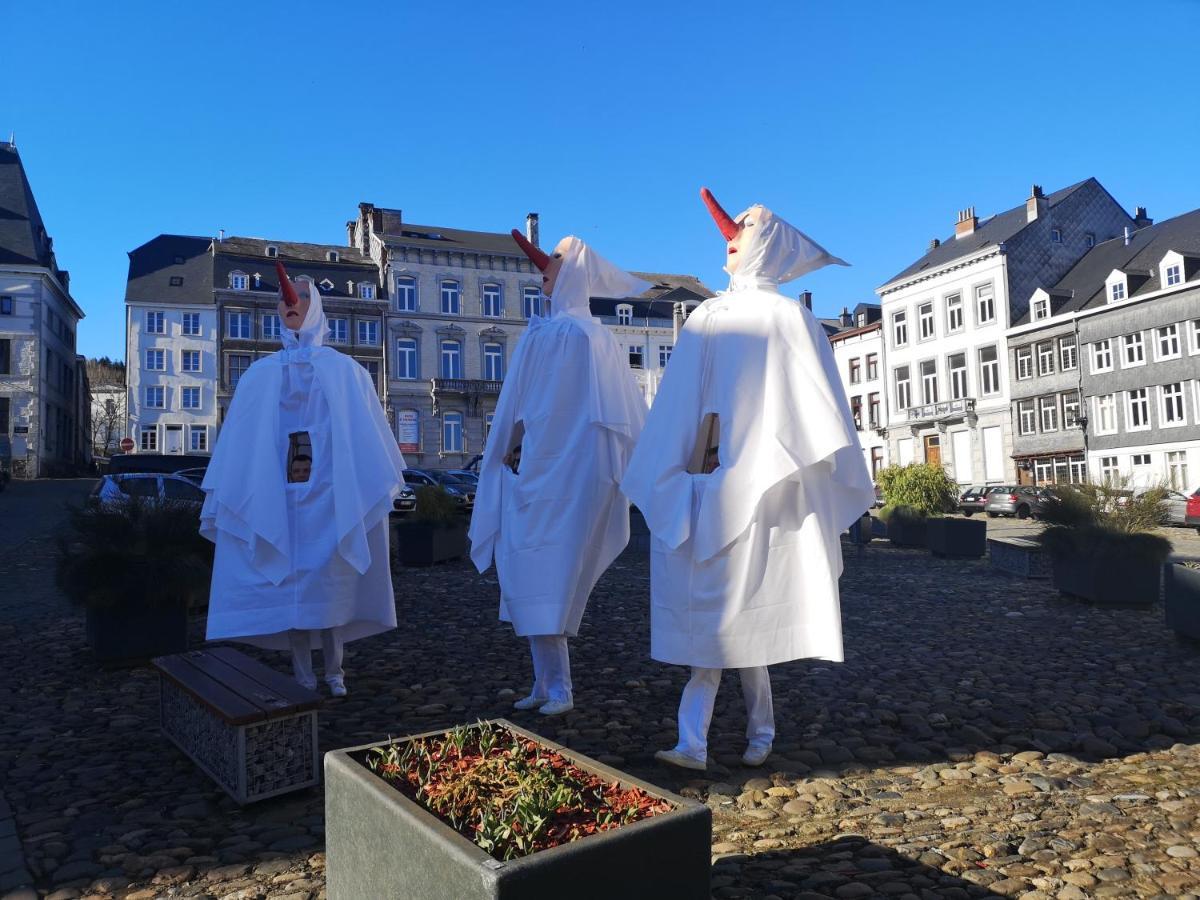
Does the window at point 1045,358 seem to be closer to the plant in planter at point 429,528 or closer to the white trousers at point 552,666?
the plant in planter at point 429,528

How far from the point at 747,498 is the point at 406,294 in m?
48.7

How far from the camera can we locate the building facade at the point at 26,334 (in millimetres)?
44812

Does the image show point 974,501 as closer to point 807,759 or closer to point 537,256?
point 537,256

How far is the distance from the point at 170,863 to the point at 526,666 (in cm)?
313

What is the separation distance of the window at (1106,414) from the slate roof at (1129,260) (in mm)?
4106

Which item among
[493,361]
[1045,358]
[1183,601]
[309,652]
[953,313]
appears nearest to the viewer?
[309,652]

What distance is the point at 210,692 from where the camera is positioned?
3645 mm

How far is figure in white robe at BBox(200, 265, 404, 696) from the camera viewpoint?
4.86 m

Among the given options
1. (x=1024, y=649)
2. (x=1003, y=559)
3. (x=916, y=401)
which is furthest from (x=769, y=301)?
(x=916, y=401)

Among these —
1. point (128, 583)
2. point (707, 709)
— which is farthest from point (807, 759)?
point (128, 583)

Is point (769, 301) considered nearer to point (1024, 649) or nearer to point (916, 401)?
point (1024, 649)

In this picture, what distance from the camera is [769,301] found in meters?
4.00

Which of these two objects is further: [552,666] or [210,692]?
[552,666]

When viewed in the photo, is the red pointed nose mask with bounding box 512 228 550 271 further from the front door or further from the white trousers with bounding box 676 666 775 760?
the front door
